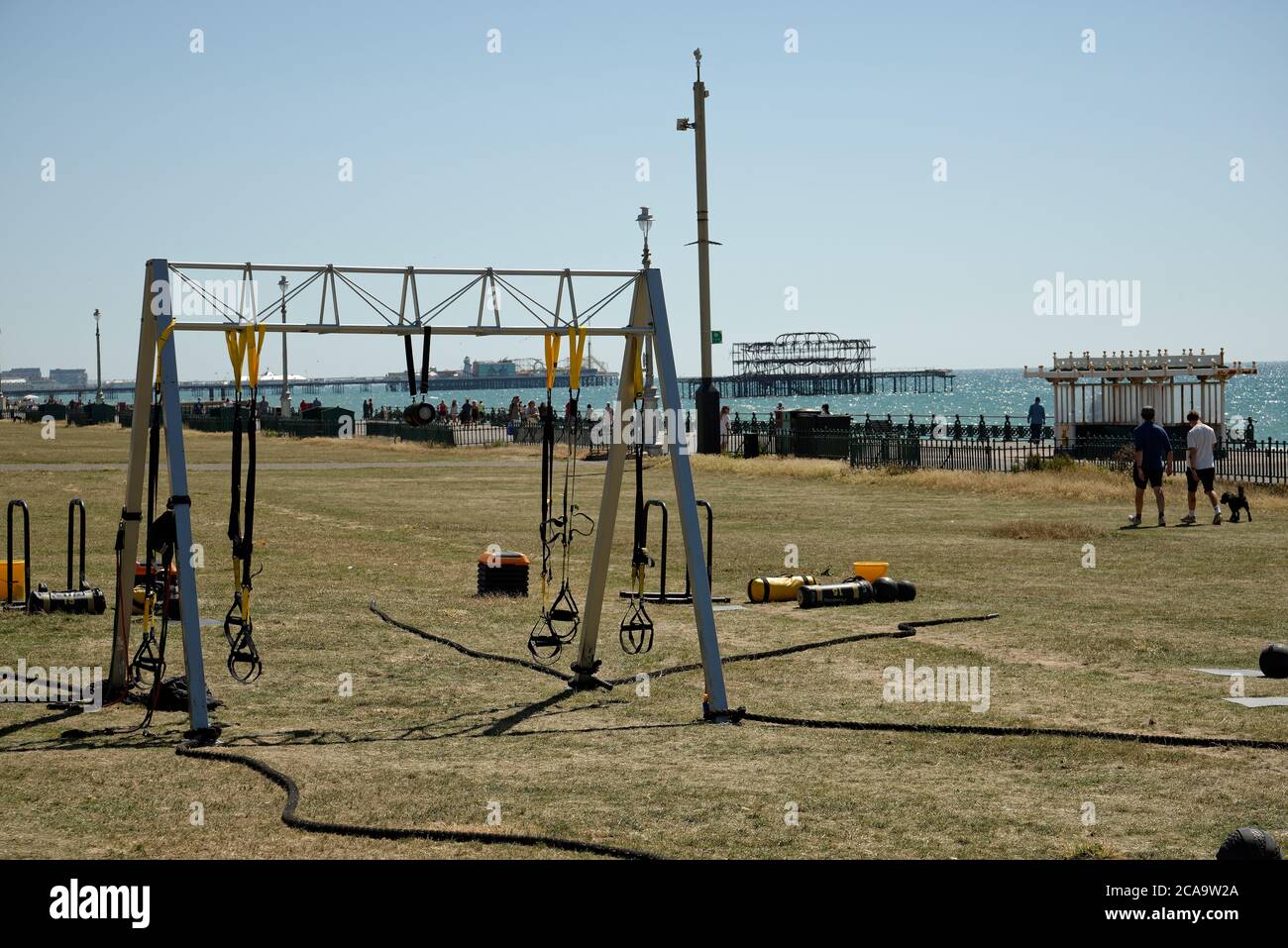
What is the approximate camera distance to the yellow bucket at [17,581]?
17.1 m

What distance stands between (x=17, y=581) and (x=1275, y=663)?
13578mm

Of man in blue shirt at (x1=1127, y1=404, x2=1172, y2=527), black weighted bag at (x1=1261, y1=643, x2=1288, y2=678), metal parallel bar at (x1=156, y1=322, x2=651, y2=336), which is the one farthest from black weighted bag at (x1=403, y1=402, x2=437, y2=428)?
man in blue shirt at (x1=1127, y1=404, x2=1172, y2=527)

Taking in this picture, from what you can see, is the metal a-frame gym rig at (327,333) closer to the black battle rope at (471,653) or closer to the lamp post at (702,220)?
the black battle rope at (471,653)

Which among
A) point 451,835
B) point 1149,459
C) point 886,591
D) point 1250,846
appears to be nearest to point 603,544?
point 451,835

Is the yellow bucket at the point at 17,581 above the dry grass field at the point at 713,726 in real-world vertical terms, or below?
above

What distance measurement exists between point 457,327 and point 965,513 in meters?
19.7

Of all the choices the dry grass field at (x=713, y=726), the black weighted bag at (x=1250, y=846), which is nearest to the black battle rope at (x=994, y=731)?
the dry grass field at (x=713, y=726)

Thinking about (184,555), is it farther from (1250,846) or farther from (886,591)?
(886,591)

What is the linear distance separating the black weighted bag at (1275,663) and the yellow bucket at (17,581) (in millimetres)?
13259

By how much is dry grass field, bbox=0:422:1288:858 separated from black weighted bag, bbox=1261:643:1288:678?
0.89ft

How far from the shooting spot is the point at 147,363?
1170 centimetres

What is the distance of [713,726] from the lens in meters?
11.3

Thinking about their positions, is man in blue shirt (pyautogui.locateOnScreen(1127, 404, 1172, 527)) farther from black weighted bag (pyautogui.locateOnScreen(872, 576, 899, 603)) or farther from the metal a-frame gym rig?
the metal a-frame gym rig
